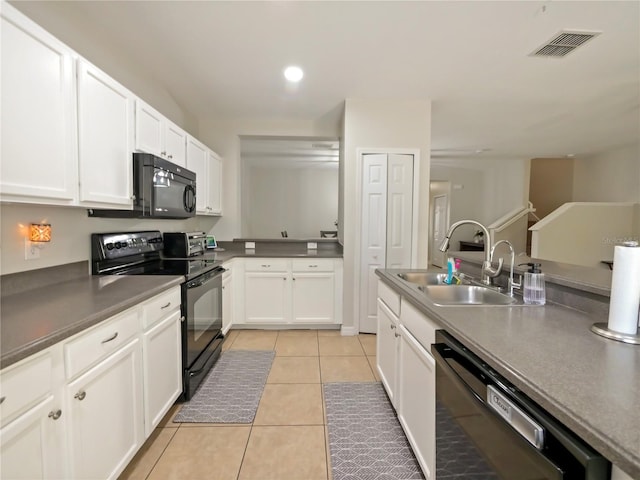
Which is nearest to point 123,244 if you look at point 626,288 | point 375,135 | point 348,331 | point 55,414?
point 55,414

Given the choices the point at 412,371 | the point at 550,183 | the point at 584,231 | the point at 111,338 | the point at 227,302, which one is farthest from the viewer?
the point at 550,183

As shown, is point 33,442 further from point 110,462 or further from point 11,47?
point 11,47

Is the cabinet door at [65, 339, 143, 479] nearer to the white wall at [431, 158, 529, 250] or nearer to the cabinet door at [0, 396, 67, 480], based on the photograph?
the cabinet door at [0, 396, 67, 480]

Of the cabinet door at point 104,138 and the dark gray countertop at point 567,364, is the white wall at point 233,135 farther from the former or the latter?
the dark gray countertop at point 567,364

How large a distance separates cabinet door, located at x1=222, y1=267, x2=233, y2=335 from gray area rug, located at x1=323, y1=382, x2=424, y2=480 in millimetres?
1321

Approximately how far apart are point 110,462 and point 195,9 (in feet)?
8.22

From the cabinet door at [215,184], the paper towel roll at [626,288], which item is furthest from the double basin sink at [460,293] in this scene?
the cabinet door at [215,184]

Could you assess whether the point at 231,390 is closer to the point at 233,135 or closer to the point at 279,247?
the point at 279,247

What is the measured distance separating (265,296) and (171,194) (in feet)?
5.27

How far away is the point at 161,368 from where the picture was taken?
1.81 meters

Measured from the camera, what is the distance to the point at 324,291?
3.54m

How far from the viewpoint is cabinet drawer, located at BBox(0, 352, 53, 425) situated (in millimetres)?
873

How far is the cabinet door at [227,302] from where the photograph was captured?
3.15 meters

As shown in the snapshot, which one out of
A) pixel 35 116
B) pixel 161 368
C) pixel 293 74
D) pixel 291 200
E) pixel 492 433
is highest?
pixel 293 74
